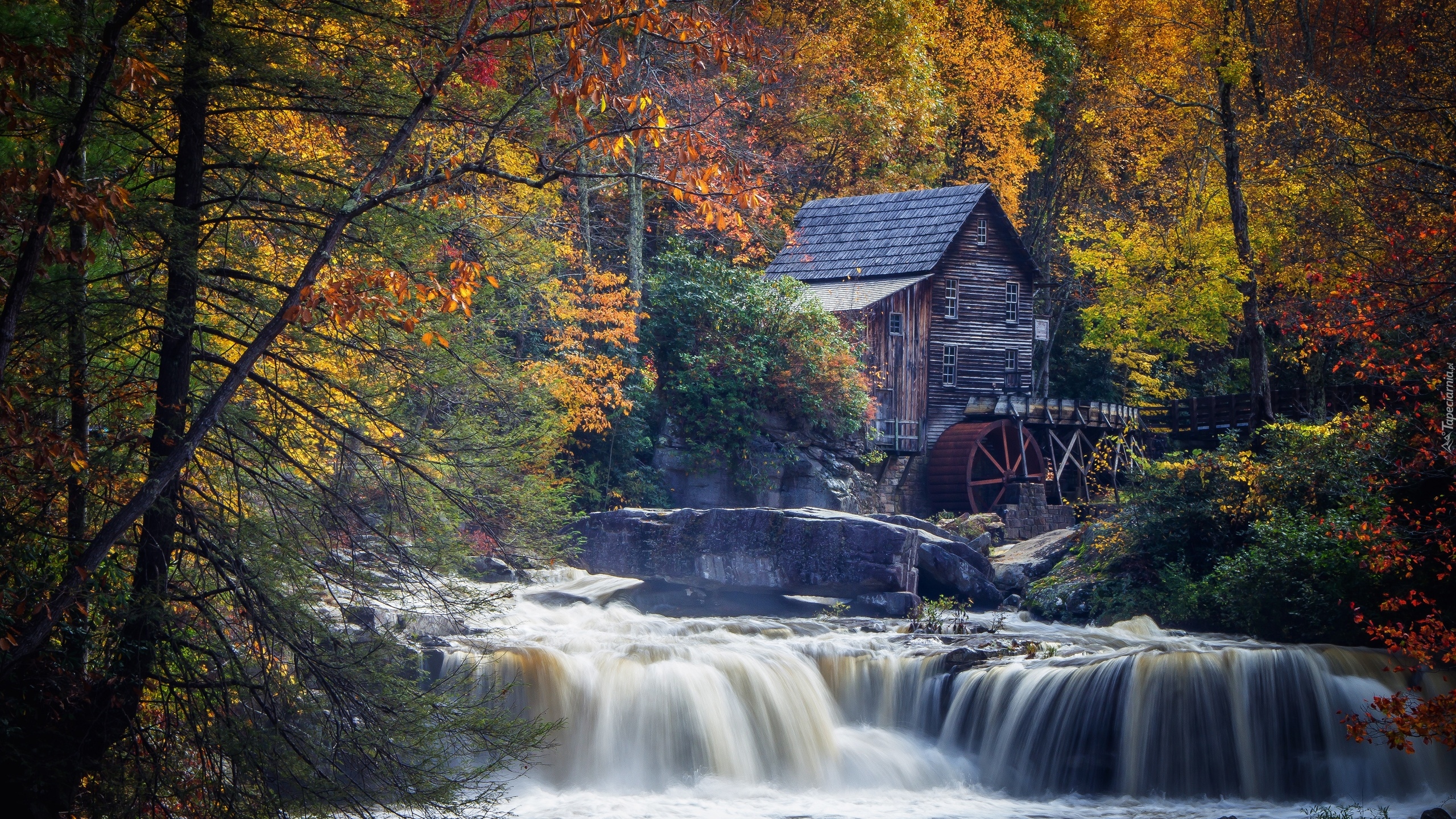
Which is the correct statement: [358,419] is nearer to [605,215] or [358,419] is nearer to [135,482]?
[135,482]

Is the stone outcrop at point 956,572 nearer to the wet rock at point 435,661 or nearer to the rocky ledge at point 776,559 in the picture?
the rocky ledge at point 776,559

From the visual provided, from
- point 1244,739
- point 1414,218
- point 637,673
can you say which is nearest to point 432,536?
point 637,673

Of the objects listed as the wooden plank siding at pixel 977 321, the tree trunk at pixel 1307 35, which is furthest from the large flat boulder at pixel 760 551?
the tree trunk at pixel 1307 35

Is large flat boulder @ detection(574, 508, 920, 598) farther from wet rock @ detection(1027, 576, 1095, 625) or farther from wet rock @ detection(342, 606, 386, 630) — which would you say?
wet rock @ detection(342, 606, 386, 630)

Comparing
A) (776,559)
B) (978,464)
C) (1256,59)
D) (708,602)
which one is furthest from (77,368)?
(978,464)

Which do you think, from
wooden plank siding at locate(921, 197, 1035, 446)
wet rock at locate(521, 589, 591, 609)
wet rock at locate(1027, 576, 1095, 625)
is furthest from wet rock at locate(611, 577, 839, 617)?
wooden plank siding at locate(921, 197, 1035, 446)

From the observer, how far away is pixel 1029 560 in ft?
69.6

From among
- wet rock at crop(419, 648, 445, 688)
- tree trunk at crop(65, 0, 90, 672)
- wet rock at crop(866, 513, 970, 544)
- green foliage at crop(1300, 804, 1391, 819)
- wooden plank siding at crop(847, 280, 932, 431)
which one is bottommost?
green foliage at crop(1300, 804, 1391, 819)

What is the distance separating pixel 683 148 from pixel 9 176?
2870mm

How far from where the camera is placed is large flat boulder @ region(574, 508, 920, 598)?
60.1 ft

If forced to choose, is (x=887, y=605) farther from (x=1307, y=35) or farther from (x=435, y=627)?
(x=1307, y=35)

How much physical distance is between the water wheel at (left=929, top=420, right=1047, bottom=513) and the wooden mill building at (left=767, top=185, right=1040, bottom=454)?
2.51ft

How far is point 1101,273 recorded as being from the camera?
99.6ft

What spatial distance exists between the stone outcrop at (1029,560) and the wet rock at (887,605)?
288 cm
